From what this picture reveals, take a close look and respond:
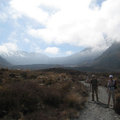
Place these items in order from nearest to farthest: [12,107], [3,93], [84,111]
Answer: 1. [12,107]
2. [3,93]
3. [84,111]

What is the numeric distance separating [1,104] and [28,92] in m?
1.60

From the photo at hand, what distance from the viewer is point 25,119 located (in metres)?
7.47

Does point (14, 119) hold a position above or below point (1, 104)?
below

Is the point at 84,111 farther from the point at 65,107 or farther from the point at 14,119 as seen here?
the point at 14,119

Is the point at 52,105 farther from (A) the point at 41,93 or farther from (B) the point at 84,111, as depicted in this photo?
(B) the point at 84,111

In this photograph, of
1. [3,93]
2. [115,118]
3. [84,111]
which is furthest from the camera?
[84,111]

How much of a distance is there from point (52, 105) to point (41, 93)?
980 mm

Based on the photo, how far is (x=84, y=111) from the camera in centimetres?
1035

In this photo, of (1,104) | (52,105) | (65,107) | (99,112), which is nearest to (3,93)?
(1,104)

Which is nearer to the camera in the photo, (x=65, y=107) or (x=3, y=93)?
(x=3, y=93)

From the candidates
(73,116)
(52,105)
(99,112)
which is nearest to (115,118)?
(99,112)

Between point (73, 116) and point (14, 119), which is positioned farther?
point (73, 116)

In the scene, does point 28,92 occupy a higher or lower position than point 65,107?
higher

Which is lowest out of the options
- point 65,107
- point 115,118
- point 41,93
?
point 115,118
